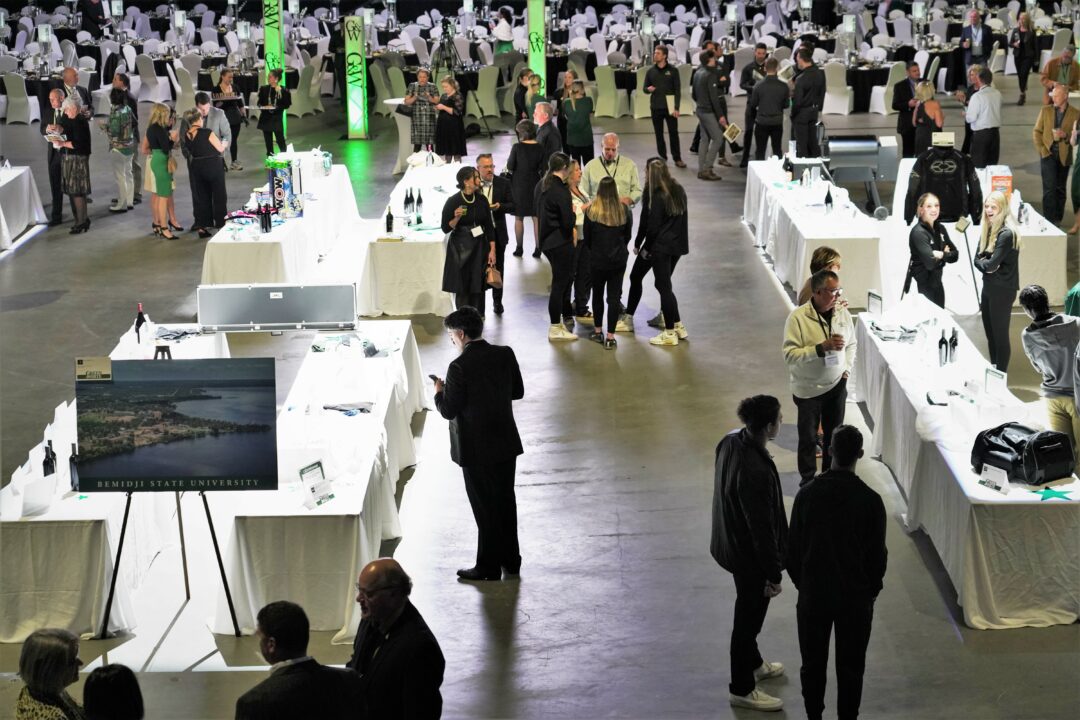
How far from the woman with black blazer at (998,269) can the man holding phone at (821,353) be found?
1.69 meters

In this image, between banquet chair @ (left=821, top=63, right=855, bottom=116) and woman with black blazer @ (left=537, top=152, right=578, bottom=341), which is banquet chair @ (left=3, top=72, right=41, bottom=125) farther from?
woman with black blazer @ (left=537, top=152, right=578, bottom=341)

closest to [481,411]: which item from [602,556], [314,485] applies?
[314,485]

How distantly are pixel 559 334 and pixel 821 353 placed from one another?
326 cm

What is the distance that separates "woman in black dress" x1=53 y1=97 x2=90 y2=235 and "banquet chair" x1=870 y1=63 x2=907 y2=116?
10.1 meters

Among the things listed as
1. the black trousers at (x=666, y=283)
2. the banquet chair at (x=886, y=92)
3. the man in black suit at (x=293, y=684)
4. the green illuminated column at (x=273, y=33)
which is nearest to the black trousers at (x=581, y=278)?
the black trousers at (x=666, y=283)

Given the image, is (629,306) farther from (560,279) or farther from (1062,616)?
(1062,616)

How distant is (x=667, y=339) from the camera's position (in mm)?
9617

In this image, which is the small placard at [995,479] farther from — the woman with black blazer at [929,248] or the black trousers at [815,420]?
the woman with black blazer at [929,248]

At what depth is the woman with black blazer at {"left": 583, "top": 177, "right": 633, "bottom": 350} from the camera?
9000mm

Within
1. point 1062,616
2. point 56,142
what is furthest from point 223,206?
point 1062,616

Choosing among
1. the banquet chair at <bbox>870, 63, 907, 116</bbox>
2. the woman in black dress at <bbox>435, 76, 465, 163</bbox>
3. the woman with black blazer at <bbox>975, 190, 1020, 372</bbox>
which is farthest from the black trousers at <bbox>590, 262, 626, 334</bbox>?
the banquet chair at <bbox>870, 63, 907, 116</bbox>

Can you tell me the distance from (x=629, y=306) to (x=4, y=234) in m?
5.93

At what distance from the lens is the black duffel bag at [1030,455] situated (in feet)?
19.2

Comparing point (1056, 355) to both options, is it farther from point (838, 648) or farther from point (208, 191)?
point (208, 191)
